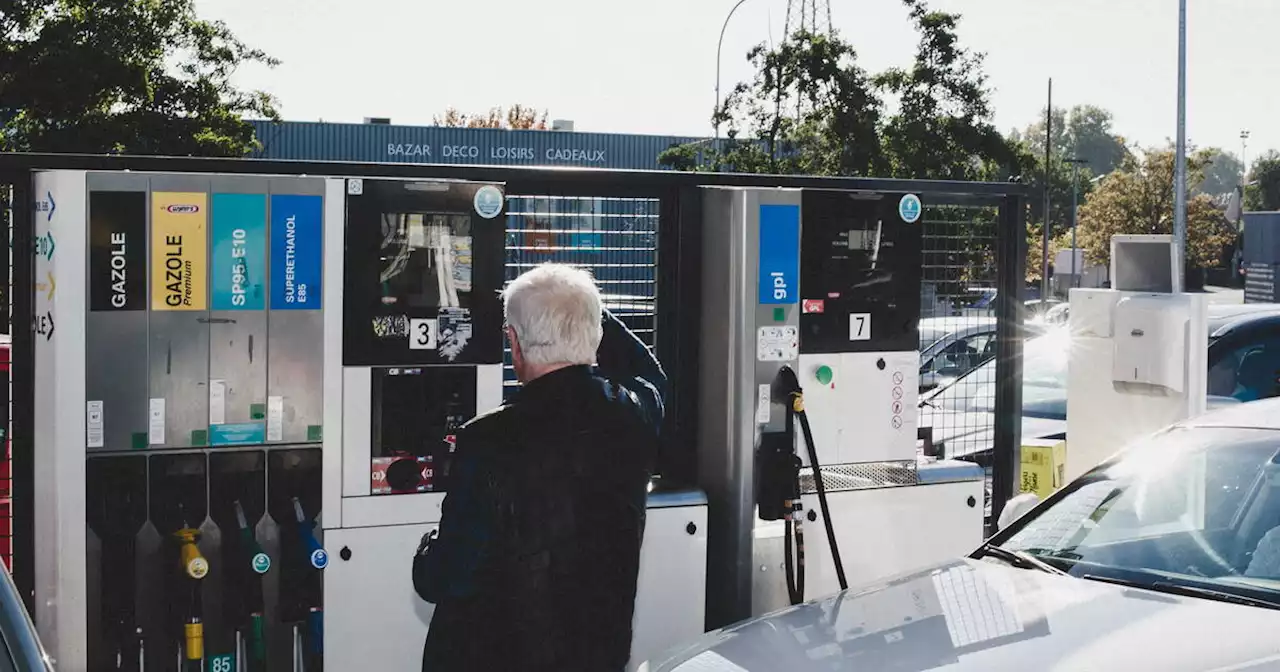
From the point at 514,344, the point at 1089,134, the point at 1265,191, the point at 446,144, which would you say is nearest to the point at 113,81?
the point at 514,344

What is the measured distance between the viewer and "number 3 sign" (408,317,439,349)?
518 centimetres

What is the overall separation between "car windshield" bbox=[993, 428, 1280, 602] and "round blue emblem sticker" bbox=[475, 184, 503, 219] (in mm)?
2234

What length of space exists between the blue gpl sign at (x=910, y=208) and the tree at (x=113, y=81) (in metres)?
16.2

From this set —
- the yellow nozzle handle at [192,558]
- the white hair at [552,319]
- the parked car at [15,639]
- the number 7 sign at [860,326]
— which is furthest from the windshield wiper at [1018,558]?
the parked car at [15,639]

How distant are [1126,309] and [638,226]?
3.18 metres

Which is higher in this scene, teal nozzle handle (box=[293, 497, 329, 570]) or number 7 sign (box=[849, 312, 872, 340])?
number 7 sign (box=[849, 312, 872, 340])

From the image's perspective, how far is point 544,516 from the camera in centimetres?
319

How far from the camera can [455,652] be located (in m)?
3.24

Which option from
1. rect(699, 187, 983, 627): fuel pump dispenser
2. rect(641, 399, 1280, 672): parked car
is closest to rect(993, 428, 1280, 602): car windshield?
rect(641, 399, 1280, 672): parked car

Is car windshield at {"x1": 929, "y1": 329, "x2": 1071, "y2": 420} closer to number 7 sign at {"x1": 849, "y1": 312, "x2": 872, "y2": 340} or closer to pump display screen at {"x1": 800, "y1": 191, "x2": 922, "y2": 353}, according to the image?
pump display screen at {"x1": 800, "y1": 191, "x2": 922, "y2": 353}

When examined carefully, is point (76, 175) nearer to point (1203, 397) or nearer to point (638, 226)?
point (638, 226)

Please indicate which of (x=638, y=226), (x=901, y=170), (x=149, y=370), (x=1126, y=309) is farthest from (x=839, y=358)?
(x=901, y=170)

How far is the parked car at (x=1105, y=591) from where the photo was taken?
3.43 meters

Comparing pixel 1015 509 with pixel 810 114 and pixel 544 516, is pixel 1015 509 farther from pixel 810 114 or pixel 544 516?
pixel 810 114
